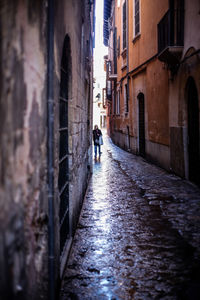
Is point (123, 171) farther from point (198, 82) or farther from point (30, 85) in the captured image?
point (30, 85)

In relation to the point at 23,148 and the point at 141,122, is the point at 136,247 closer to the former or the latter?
the point at 23,148

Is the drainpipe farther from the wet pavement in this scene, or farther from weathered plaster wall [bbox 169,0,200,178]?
weathered plaster wall [bbox 169,0,200,178]

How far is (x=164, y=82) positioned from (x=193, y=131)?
2.98 metres

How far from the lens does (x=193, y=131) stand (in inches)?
337

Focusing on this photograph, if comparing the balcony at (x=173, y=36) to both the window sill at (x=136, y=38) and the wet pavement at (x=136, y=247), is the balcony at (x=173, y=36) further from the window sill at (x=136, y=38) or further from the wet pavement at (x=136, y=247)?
the window sill at (x=136, y=38)

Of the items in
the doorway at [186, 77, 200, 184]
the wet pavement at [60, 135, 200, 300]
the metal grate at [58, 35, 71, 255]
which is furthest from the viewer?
the doorway at [186, 77, 200, 184]

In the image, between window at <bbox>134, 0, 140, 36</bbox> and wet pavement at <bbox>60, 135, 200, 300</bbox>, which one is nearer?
wet pavement at <bbox>60, 135, 200, 300</bbox>

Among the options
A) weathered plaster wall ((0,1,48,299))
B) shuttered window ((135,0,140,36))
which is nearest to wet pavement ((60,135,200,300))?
weathered plaster wall ((0,1,48,299))

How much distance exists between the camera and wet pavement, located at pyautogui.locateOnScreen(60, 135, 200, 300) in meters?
3.15

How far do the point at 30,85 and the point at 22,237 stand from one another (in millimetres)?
855

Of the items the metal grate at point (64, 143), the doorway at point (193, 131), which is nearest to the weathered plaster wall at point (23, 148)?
the metal grate at point (64, 143)

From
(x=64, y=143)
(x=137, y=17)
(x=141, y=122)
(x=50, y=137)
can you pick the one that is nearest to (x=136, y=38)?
(x=137, y=17)

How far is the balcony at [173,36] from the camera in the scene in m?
8.80

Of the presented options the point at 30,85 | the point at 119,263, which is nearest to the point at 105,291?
the point at 119,263
